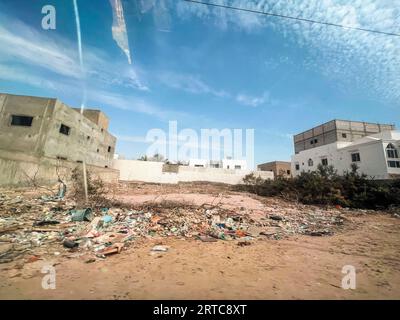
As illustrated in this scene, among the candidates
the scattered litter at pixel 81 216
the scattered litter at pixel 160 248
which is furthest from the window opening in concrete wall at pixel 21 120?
the scattered litter at pixel 160 248

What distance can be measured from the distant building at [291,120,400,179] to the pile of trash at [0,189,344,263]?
13775 millimetres

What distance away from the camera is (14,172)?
8.55 metres

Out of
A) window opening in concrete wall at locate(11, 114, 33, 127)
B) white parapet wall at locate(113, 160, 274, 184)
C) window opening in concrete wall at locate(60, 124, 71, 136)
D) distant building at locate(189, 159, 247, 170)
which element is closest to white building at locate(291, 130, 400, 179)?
white parapet wall at locate(113, 160, 274, 184)

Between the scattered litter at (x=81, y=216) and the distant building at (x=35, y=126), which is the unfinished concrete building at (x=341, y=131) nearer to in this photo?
the distant building at (x=35, y=126)

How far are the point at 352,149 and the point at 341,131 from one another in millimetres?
9038

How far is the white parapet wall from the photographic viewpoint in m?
21.9

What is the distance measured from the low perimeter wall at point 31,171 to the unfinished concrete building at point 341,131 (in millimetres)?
29242

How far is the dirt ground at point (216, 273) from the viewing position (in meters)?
2.10

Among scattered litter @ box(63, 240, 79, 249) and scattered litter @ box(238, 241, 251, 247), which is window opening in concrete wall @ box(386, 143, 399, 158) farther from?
scattered litter @ box(63, 240, 79, 249)

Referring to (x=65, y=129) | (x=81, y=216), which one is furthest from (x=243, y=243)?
(x=65, y=129)

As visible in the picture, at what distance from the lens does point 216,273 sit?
2.59 m
